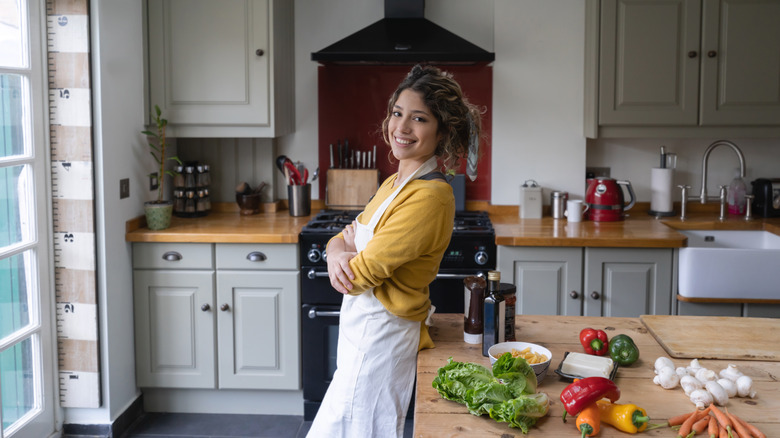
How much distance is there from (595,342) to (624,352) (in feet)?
0.30

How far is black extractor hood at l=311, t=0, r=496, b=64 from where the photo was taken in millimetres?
3504

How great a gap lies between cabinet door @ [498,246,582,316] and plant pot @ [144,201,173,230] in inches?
61.0

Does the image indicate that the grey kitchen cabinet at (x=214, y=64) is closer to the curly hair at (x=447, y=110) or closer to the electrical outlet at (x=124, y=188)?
the electrical outlet at (x=124, y=188)

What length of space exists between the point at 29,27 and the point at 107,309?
118 cm

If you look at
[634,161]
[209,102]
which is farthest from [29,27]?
[634,161]

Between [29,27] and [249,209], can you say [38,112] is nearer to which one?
[29,27]

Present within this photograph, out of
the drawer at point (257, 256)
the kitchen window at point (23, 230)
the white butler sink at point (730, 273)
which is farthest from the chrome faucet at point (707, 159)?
the kitchen window at point (23, 230)

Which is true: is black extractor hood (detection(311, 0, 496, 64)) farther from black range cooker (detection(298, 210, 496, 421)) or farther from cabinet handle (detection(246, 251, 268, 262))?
cabinet handle (detection(246, 251, 268, 262))

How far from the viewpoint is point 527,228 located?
3645 millimetres

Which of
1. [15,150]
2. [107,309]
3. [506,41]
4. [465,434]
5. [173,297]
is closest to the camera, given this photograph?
[465,434]

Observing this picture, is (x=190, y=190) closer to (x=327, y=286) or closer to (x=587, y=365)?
(x=327, y=286)

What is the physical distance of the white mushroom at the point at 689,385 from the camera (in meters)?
1.63

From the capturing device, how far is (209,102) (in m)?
3.71

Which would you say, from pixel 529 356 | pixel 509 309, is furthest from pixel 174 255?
pixel 529 356
